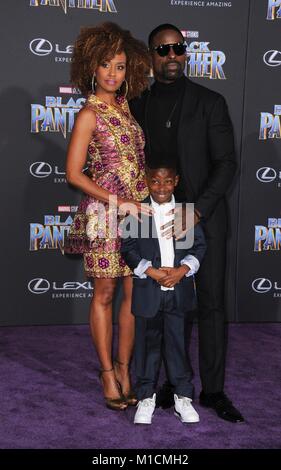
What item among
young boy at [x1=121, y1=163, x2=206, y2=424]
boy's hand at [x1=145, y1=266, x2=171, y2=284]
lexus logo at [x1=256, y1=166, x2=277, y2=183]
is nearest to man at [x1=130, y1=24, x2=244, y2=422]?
young boy at [x1=121, y1=163, x2=206, y2=424]

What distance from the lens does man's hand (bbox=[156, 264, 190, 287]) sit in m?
3.26

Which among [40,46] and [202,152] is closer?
[202,152]

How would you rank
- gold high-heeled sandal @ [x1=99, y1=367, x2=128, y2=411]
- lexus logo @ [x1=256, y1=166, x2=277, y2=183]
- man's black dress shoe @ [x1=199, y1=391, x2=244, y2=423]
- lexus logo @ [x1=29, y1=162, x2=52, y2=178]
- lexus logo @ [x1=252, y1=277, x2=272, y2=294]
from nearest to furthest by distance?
man's black dress shoe @ [x1=199, y1=391, x2=244, y2=423] → gold high-heeled sandal @ [x1=99, y1=367, x2=128, y2=411] → lexus logo @ [x1=29, y1=162, x2=52, y2=178] → lexus logo @ [x1=256, y1=166, x2=277, y2=183] → lexus logo @ [x1=252, y1=277, x2=272, y2=294]

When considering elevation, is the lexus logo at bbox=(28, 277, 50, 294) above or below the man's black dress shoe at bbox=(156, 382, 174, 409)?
above

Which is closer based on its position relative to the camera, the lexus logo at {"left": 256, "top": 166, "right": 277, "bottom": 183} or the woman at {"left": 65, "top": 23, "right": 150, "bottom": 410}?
the woman at {"left": 65, "top": 23, "right": 150, "bottom": 410}

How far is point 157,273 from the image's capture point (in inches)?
129

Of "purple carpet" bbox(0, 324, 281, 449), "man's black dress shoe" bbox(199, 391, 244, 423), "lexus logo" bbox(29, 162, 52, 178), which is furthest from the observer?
"lexus logo" bbox(29, 162, 52, 178)

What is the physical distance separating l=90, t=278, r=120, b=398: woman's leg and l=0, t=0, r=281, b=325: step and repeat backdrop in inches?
64.5

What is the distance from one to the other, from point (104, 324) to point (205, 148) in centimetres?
100

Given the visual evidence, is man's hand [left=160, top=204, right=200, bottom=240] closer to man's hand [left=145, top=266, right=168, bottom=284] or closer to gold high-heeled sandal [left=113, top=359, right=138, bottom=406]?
man's hand [left=145, top=266, right=168, bottom=284]

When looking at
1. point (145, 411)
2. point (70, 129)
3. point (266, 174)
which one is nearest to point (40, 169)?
point (70, 129)

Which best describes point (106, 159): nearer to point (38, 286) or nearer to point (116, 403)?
point (116, 403)

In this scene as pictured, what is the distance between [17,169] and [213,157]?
203 centimetres

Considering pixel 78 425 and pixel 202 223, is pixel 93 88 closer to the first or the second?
pixel 202 223
